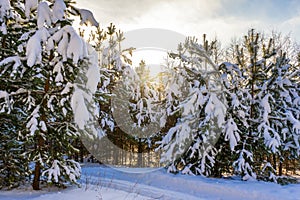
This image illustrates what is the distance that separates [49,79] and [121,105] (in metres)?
11.1

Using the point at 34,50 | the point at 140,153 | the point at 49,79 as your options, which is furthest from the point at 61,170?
the point at 140,153

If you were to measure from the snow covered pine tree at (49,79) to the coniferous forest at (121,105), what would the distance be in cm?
2

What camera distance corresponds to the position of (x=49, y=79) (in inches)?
249

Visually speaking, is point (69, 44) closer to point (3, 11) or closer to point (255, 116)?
point (3, 11)

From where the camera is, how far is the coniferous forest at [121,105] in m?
5.76

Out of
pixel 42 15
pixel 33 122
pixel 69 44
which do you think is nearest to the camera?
pixel 69 44

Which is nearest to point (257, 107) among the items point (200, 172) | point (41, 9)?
point (200, 172)

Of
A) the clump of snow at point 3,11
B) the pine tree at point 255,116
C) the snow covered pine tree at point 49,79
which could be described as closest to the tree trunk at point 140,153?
the pine tree at point 255,116

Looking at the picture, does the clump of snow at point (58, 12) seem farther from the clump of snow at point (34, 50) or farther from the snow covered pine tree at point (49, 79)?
the clump of snow at point (34, 50)

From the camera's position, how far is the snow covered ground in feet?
19.5

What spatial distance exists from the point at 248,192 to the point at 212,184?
1264 mm

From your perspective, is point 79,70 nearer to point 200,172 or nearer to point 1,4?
point 1,4

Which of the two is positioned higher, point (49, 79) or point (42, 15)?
point (42, 15)

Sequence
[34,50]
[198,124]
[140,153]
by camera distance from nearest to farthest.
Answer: [34,50] < [198,124] < [140,153]
